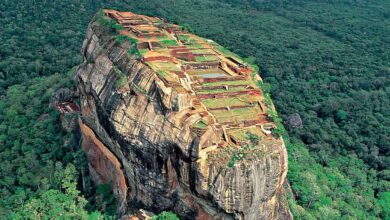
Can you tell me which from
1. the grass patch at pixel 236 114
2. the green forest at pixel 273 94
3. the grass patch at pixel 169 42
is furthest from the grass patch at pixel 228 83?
the green forest at pixel 273 94

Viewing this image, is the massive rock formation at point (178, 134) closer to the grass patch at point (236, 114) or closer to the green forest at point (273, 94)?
the grass patch at point (236, 114)

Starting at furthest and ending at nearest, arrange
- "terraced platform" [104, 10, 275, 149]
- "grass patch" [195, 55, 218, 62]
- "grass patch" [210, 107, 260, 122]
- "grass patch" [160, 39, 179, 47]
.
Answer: "grass patch" [160, 39, 179, 47]
"grass patch" [195, 55, 218, 62]
"grass patch" [210, 107, 260, 122]
"terraced platform" [104, 10, 275, 149]

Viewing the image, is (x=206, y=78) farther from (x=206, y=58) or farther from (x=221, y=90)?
(x=206, y=58)

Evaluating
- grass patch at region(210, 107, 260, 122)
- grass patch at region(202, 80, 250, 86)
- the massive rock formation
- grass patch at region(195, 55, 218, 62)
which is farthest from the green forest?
grass patch at region(195, 55, 218, 62)

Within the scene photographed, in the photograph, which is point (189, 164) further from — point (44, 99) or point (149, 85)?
point (44, 99)

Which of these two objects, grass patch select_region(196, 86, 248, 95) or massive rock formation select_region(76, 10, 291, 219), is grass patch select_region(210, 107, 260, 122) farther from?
grass patch select_region(196, 86, 248, 95)

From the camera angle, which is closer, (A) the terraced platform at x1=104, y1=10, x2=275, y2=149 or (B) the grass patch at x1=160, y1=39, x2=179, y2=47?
(A) the terraced platform at x1=104, y1=10, x2=275, y2=149
